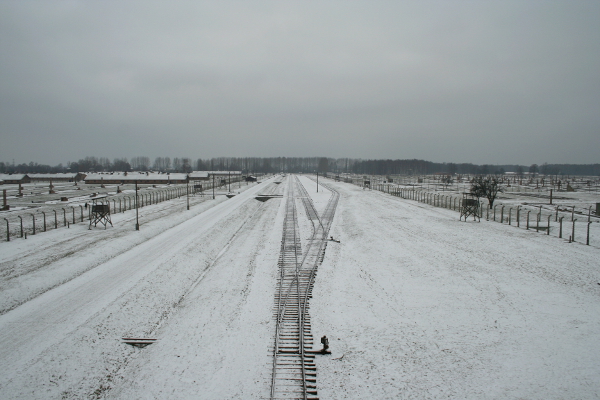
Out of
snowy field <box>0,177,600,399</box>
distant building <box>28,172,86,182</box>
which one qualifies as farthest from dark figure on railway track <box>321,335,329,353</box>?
distant building <box>28,172,86,182</box>

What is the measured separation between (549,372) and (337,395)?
242 inches

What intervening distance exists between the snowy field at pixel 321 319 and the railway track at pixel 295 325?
1.18 ft

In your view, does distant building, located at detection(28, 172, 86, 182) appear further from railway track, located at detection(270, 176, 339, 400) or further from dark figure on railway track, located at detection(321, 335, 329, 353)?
dark figure on railway track, located at detection(321, 335, 329, 353)

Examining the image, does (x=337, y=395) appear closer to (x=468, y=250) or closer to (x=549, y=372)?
(x=549, y=372)

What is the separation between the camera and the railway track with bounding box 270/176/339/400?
31.4ft

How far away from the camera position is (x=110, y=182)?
116 m

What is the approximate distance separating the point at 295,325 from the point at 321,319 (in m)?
1.12

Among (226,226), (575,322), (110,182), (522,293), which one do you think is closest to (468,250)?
(522,293)

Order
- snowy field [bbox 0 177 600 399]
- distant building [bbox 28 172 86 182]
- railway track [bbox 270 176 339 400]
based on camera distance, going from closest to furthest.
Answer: railway track [bbox 270 176 339 400] → snowy field [bbox 0 177 600 399] → distant building [bbox 28 172 86 182]

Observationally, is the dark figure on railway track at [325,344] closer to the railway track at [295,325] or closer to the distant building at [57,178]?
the railway track at [295,325]

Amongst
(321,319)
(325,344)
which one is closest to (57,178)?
(321,319)

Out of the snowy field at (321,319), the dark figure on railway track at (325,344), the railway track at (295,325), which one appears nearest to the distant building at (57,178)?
the snowy field at (321,319)

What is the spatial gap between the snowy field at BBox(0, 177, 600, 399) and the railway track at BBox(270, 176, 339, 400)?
0.36 metres

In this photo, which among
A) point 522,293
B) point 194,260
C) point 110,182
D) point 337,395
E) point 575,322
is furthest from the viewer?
point 110,182
